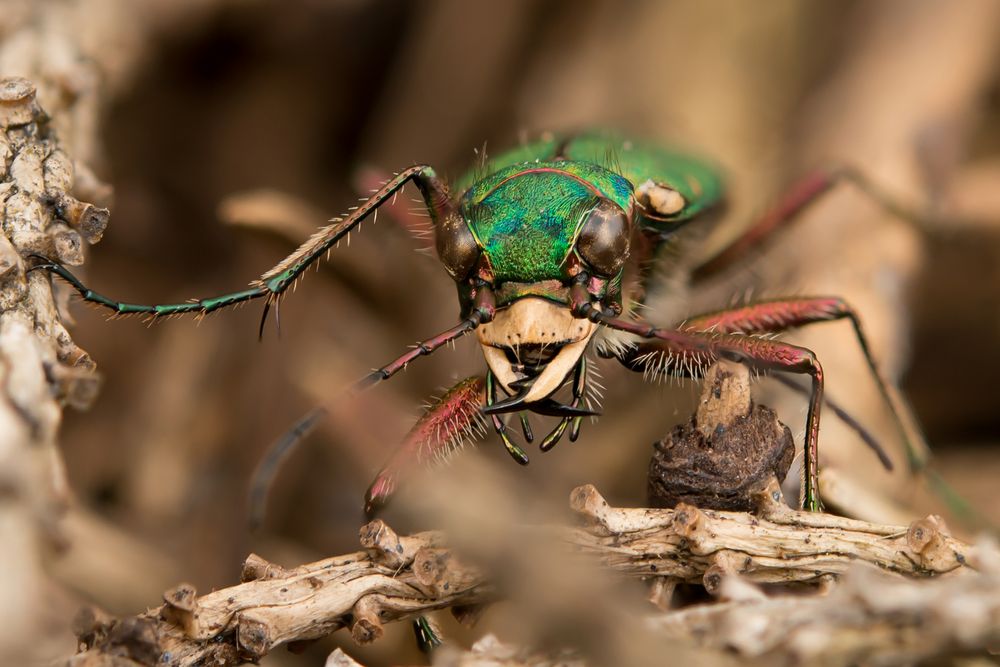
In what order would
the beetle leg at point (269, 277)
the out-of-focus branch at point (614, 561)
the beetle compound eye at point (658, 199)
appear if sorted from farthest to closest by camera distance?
the beetle compound eye at point (658, 199) → the beetle leg at point (269, 277) → the out-of-focus branch at point (614, 561)

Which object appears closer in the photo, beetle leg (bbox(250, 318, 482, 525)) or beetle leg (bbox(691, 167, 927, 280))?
beetle leg (bbox(250, 318, 482, 525))

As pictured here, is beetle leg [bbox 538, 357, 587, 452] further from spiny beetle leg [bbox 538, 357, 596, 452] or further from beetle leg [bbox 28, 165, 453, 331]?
beetle leg [bbox 28, 165, 453, 331]

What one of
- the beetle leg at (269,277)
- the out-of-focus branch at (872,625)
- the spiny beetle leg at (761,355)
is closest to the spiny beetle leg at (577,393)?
the spiny beetle leg at (761,355)

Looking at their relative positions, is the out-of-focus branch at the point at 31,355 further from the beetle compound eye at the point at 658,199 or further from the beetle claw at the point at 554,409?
the beetle compound eye at the point at 658,199

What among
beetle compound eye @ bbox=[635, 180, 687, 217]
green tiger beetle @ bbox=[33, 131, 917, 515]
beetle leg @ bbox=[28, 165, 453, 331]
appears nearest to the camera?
beetle leg @ bbox=[28, 165, 453, 331]

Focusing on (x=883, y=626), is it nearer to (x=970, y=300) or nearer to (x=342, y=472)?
(x=342, y=472)

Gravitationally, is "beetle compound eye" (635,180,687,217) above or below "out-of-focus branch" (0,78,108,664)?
above

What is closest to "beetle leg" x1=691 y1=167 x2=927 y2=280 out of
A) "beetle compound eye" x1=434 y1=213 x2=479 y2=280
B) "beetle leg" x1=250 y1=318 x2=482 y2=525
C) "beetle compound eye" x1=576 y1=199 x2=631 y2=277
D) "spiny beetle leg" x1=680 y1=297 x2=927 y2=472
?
"spiny beetle leg" x1=680 y1=297 x2=927 y2=472

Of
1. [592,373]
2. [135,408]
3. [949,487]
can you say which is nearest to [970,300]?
[949,487]
